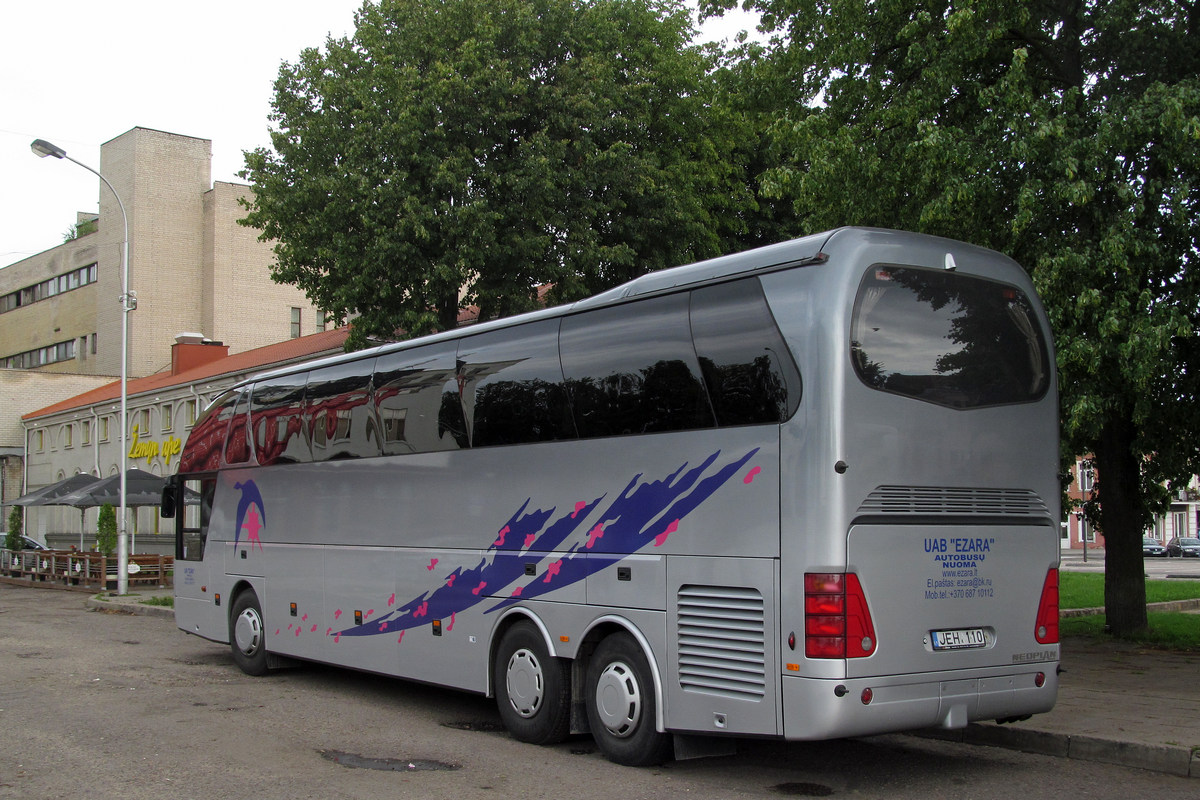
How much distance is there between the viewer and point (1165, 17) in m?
13.5

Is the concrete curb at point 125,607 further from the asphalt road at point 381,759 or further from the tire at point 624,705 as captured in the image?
the tire at point 624,705

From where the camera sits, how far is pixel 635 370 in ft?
28.3

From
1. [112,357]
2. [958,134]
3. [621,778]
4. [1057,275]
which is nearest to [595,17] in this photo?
[958,134]

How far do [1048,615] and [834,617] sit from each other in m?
2.05

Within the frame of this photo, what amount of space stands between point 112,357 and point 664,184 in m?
47.8

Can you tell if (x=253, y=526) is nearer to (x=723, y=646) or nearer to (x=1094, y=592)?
(x=723, y=646)

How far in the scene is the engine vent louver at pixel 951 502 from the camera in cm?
729

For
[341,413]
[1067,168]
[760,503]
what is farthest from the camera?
[341,413]

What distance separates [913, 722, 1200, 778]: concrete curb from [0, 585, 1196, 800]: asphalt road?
0.29 feet

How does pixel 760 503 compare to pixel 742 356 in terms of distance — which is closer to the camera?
pixel 760 503

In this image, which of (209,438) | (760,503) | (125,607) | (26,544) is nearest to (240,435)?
(209,438)

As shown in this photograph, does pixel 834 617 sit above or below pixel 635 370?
below

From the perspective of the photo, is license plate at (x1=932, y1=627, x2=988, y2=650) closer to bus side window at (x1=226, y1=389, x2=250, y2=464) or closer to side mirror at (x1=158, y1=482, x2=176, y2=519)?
bus side window at (x1=226, y1=389, x2=250, y2=464)

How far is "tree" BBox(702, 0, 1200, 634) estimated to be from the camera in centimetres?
1180
